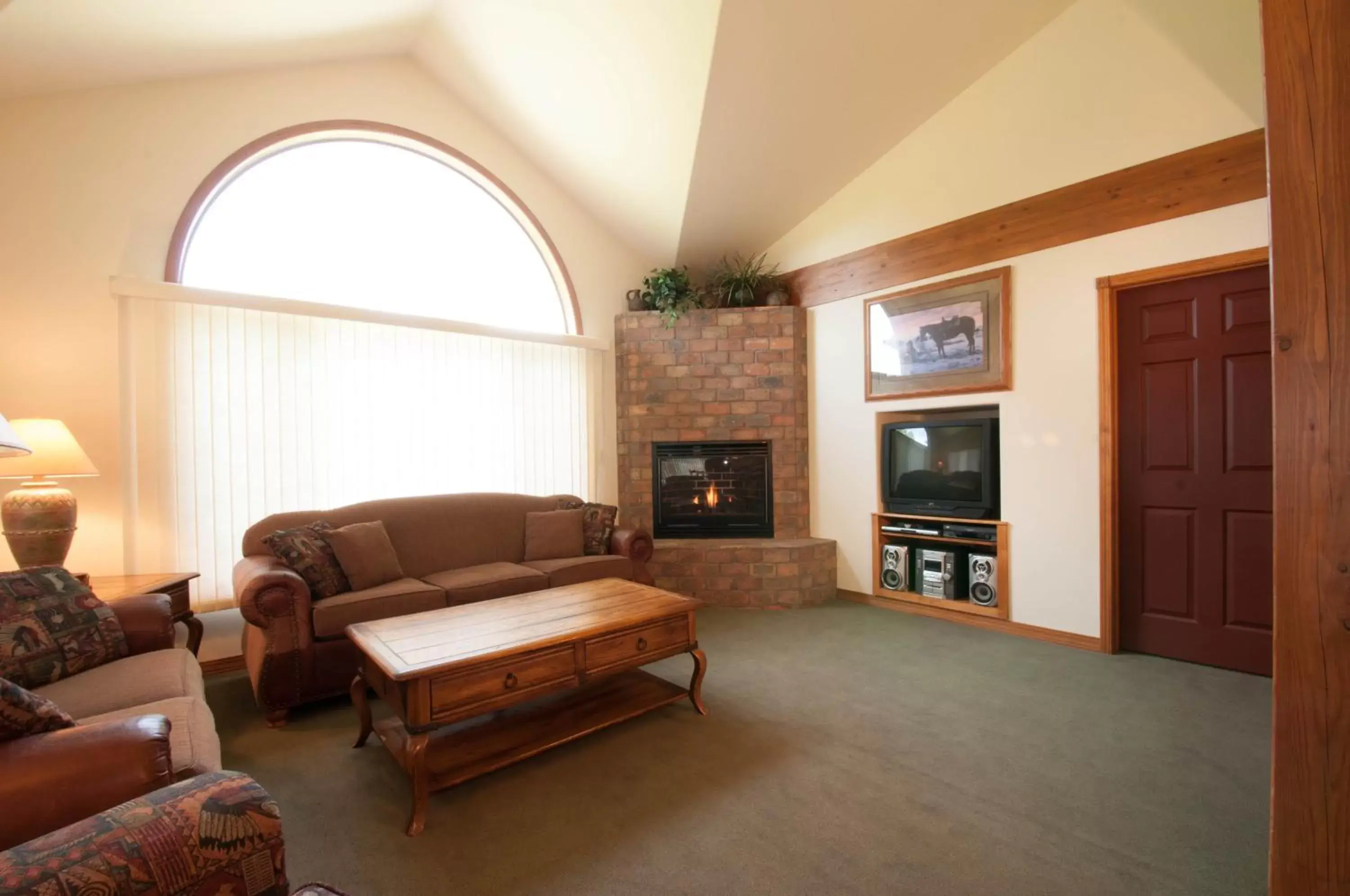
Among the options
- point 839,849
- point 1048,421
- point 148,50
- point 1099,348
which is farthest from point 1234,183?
point 148,50

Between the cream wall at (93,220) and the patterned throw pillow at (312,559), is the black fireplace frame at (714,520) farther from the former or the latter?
the cream wall at (93,220)

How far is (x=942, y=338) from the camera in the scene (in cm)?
412

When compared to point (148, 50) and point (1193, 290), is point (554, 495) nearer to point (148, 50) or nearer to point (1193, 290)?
point (148, 50)

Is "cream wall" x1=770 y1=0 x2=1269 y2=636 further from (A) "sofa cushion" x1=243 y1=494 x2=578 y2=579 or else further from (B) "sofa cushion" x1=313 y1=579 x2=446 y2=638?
(B) "sofa cushion" x1=313 y1=579 x2=446 y2=638

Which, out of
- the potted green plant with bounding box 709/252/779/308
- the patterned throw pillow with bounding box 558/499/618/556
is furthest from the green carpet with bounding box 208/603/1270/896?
the potted green plant with bounding box 709/252/779/308

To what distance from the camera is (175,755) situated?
1.43 metres

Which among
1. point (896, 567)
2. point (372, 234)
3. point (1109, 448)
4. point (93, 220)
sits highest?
point (372, 234)

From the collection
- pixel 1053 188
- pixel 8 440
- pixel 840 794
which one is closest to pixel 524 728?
pixel 840 794

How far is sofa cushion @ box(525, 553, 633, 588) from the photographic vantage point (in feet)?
12.3

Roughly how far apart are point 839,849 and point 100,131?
4.72 meters

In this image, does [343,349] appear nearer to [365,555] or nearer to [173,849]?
[365,555]

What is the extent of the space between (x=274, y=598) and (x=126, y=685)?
84 centimetres

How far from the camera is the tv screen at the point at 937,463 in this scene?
400cm

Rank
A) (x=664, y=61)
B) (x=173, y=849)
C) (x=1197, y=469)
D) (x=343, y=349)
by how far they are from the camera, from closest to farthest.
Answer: (x=173, y=849) → (x=1197, y=469) → (x=664, y=61) → (x=343, y=349)
